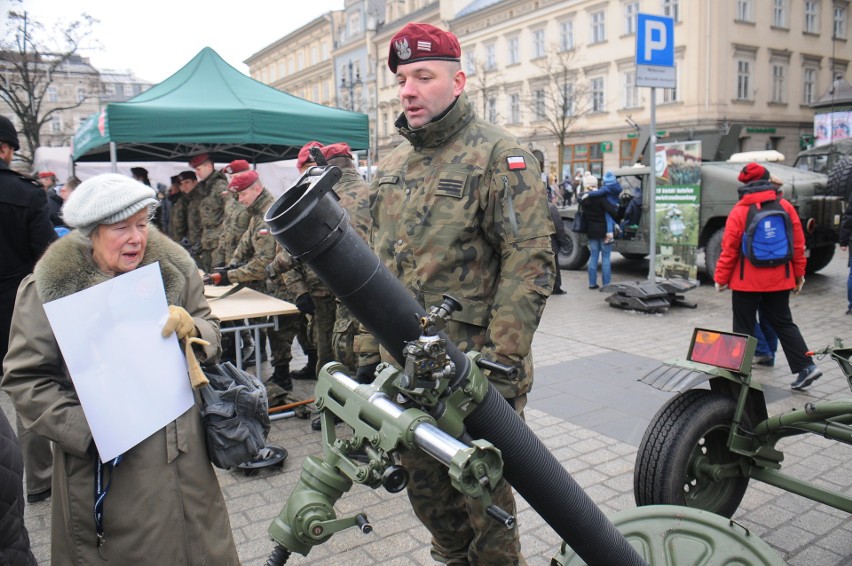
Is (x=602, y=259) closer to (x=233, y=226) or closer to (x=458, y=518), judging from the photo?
(x=233, y=226)

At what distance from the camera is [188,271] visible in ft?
7.85

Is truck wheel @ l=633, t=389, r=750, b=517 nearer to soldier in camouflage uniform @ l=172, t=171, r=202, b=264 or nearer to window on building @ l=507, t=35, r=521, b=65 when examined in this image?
soldier in camouflage uniform @ l=172, t=171, r=202, b=264

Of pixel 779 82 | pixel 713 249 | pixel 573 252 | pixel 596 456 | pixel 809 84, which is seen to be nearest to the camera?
pixel 596 456

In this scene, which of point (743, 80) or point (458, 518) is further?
point (743, 80)

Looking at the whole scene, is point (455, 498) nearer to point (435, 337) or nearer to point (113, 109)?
point (435, 337)

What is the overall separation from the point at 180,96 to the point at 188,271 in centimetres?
623

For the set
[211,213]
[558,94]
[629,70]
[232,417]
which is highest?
[629,70]

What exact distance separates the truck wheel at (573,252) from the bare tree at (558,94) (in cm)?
2238

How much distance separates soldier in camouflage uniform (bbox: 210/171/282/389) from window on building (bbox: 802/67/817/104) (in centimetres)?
3754

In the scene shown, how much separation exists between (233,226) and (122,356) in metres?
4.62

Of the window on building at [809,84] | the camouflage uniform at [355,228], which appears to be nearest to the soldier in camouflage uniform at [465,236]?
the camouflage uniform at [355,228]

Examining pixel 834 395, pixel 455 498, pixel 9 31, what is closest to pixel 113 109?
pixel 455 498

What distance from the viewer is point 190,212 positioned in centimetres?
887

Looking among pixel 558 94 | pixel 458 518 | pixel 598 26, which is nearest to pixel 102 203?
pixel 458 518
